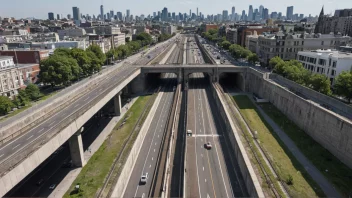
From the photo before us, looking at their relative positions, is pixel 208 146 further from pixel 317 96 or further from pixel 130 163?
pixel 317 96

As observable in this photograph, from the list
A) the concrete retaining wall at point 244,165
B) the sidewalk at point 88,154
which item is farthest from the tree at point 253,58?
the concrete retaining wall at point 244,165

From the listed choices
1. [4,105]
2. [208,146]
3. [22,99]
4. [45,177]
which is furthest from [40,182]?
[22,99]

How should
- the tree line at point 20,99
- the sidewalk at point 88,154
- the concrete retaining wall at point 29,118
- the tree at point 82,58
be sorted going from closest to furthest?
the concrete retaining wall at point 29,118 < the sidewalk at point 88,154 < the tree line at point 20,99 < the tree at point 82,58

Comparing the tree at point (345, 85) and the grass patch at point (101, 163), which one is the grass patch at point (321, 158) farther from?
the grass patch at point (101, 163)

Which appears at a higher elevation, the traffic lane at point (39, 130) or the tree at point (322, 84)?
the tree at point (322, 84)

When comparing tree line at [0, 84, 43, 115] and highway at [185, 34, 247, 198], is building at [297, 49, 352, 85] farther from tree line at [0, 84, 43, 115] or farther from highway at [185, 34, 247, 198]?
tree line at [0, 84, 43, 115]

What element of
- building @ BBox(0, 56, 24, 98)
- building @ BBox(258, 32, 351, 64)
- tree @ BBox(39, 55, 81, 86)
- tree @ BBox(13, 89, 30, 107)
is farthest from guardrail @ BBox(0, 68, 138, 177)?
building @ BBox(258, 32, 351, 64)

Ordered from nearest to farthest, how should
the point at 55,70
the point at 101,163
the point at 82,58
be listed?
the point at 101,163 → the point at 55,70 → the point at 82,58
